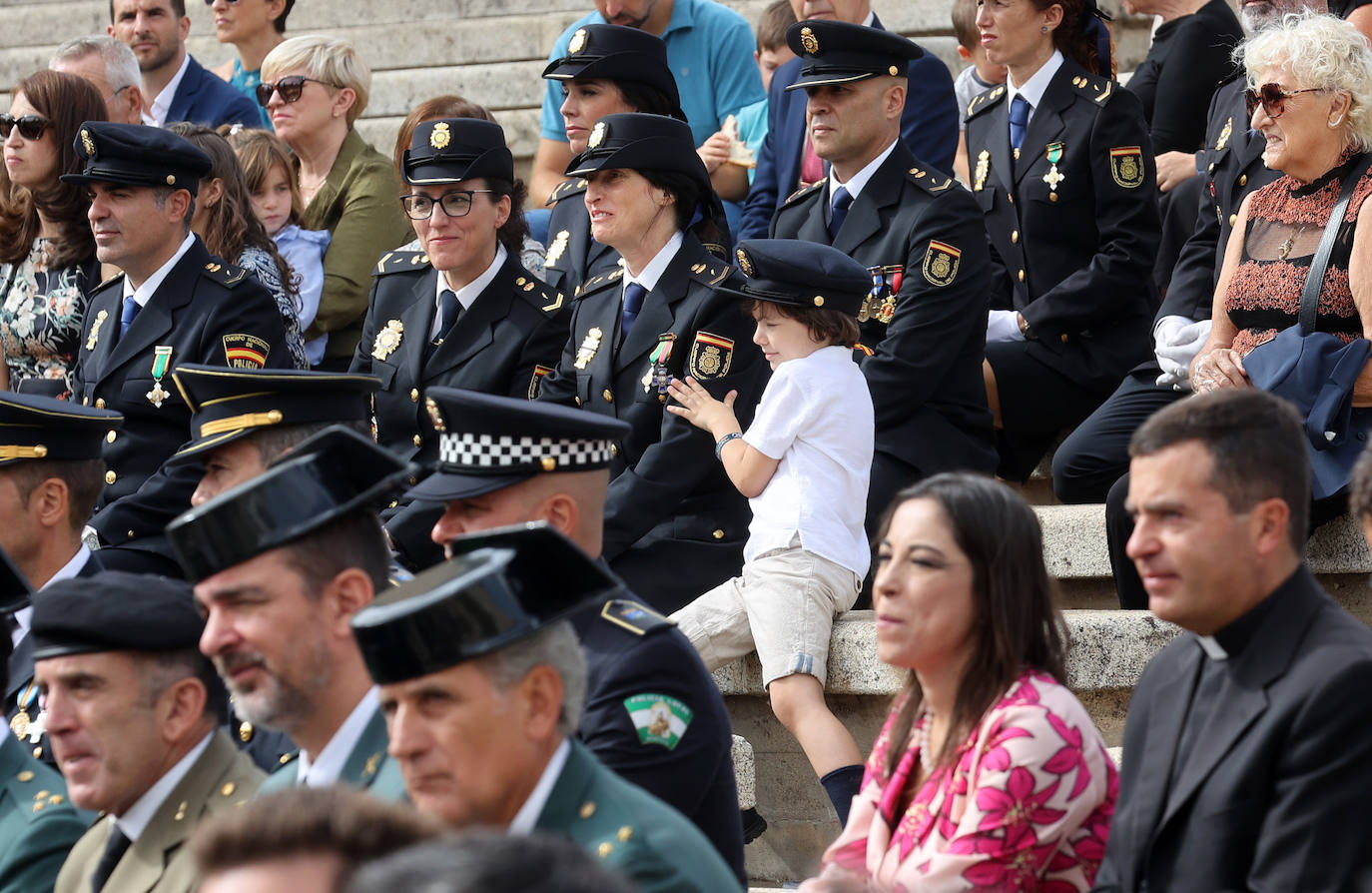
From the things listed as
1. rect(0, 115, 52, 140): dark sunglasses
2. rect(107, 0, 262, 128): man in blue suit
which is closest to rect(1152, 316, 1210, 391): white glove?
rect(0, 115, 52, 140): dark sunglasses

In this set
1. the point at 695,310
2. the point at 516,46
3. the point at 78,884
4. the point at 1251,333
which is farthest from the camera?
the point at 516,46

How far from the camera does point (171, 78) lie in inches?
314

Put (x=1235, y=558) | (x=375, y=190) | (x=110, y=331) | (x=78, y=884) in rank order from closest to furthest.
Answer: (x=1235, y=558) < (x=78, y=884) < (x=110, y=331) < (x=375, y=190)

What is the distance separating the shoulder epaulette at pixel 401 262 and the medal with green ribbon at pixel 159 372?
2.61 ft

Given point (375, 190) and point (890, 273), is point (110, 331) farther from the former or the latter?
point (890, 273)

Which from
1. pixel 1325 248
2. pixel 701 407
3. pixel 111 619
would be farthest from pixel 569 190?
pixel 111 619

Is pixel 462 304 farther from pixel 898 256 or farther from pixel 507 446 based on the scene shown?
pixel 507 446

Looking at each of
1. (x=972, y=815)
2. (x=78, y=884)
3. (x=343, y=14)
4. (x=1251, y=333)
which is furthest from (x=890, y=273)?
(x=343, y=14)

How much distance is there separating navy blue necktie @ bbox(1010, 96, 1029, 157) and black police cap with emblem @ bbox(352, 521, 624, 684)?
13.0ft

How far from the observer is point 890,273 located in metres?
5.43

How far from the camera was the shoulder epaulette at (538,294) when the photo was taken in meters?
5.67

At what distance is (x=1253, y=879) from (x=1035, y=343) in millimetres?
3306

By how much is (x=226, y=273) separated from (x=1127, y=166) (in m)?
2.84

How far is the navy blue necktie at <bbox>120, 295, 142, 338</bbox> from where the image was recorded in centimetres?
568
